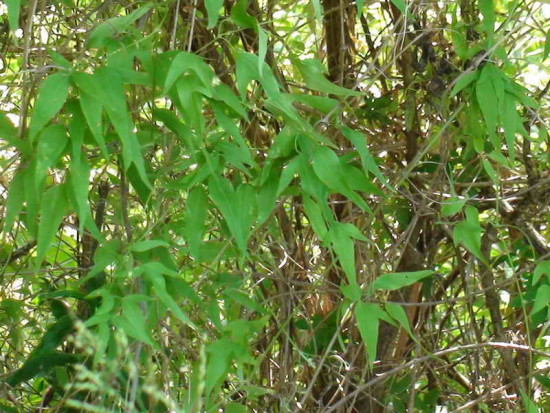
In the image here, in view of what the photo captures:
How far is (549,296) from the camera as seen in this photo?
1582mm

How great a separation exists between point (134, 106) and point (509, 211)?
32.5 inches

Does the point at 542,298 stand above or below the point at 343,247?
below

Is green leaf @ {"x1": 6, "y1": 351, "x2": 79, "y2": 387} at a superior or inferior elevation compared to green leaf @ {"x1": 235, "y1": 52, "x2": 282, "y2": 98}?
inferior

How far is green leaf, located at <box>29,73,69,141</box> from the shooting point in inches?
45.3

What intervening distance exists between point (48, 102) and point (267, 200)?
1.20 ft

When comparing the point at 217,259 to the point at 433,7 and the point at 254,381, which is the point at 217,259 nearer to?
the point at 254,381

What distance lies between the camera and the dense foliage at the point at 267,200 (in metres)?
1.29

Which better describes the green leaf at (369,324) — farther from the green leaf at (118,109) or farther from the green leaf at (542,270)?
the green leaf at (118,109)

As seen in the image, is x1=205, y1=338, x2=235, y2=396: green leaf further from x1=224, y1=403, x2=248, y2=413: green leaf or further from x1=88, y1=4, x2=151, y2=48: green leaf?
x1=88, y1=4, x2=151, y2=48: green leaf

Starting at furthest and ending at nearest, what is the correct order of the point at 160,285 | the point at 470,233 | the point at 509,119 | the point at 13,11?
the point at 470,233
the point at 509,119
the point at 160,285
the point at 13,11

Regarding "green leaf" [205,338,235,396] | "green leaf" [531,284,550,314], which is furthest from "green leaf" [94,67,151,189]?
"green leaf" [531,284,550,314]

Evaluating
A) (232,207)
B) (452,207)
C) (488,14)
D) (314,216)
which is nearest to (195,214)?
(232,207)

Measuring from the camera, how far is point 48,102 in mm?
1156

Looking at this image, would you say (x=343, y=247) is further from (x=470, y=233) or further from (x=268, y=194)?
(x=470, y=233)
